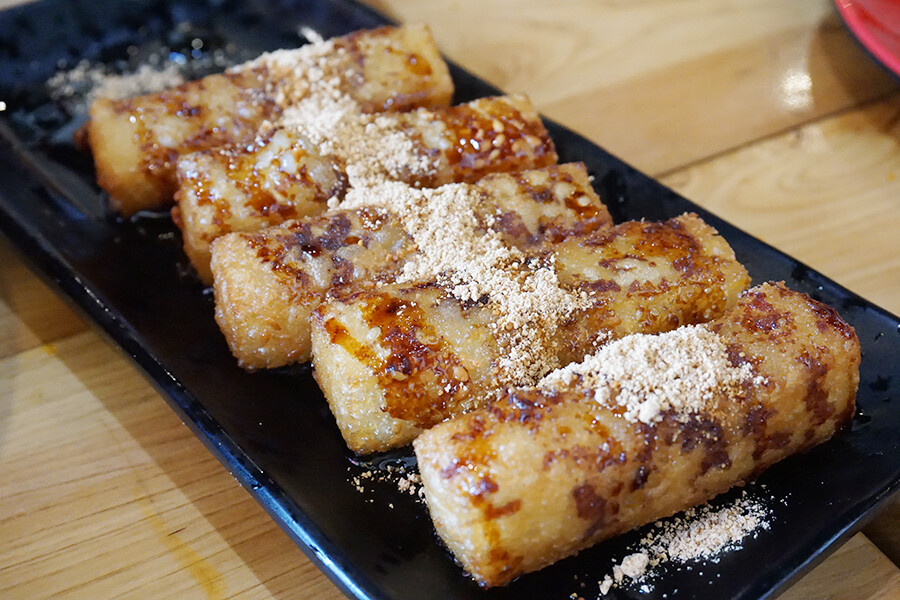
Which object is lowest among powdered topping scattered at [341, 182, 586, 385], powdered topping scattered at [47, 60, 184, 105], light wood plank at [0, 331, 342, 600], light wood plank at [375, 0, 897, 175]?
light wood plank at [0, 331, 342, 600]

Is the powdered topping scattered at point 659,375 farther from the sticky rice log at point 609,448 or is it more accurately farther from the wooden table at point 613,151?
the wooden table at point 613,151

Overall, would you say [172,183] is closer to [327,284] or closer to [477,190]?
[327,284]

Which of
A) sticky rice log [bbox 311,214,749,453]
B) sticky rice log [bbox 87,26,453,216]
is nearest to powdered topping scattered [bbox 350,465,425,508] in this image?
sticky rice log [bbox 311,214,749,453]

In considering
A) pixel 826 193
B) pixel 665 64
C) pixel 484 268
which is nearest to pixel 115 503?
pixel 484 268

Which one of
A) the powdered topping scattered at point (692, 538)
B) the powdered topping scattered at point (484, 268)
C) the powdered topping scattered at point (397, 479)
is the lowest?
the powdered topping scattered at point (397, 479)

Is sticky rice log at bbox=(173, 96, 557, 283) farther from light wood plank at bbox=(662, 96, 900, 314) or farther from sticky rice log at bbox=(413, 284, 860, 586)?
sticky rice log at bbox=(413, 284, 860, 586)

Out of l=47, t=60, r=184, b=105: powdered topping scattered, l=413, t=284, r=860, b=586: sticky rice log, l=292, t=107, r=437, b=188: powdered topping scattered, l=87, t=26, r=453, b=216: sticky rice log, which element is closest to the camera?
l=413, t=284, r=860, b=586: sticky rice log

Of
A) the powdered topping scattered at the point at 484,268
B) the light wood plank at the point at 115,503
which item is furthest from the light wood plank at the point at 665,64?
the light wood plank at the point at 115,503
